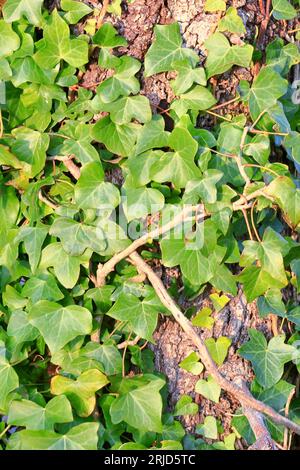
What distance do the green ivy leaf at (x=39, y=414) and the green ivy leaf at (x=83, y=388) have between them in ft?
0.18

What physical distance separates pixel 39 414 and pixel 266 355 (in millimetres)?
557

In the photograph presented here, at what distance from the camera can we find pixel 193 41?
5.13 ft

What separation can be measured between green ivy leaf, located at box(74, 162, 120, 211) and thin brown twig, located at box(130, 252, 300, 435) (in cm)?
14

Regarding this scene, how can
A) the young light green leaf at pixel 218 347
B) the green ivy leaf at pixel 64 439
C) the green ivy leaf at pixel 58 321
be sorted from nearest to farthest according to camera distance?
1. the green ivy leaf at pixel 64 439
2. the green ivy leaf at pixel 58 321
3. the young light green leaf at pixel 218 347

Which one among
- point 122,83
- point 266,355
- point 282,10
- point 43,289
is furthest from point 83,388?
point 282,10

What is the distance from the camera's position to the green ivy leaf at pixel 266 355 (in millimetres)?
1609

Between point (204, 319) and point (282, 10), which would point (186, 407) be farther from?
point (282, 10)

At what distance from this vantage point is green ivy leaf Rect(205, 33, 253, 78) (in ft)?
5.01

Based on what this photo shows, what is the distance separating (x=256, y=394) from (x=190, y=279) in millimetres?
354

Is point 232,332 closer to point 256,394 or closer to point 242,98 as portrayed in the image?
point 256,394

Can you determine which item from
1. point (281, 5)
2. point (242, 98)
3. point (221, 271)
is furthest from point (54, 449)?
point (281, 5)

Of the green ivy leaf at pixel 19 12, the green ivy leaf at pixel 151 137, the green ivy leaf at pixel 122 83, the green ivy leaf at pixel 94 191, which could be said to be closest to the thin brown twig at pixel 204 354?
the green ivy leaf at pixel 94 191

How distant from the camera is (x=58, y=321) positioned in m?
1.52

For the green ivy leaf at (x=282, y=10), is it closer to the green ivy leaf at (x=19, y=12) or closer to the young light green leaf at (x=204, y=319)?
the green ivy leaf at (x=19, y=12)
